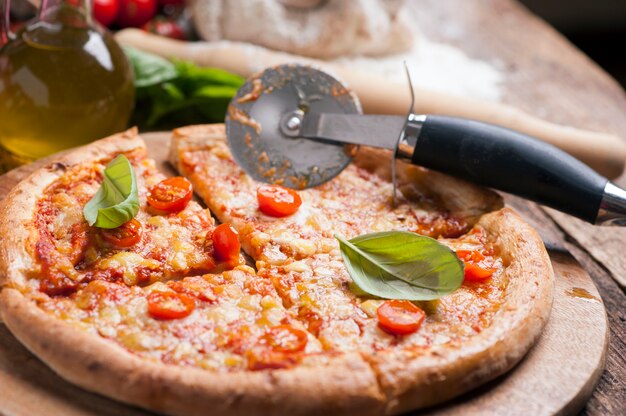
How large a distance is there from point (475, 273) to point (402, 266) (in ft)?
1.36

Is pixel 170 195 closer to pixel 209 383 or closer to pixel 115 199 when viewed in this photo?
pixel 115 199

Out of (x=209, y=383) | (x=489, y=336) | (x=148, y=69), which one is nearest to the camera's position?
(x=209, y=383)

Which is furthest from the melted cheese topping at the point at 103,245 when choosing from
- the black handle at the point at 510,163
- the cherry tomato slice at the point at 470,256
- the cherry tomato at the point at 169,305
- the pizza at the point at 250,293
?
the black handle at the point at 510,163

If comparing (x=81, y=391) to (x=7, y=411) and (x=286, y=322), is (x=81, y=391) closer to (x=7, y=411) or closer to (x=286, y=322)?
(x=7, y=411)

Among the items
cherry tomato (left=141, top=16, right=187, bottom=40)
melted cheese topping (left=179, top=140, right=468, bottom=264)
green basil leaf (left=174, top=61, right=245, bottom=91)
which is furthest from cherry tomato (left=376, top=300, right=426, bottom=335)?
cherry tomato (left=141, top=16, right=187, bottom=40)

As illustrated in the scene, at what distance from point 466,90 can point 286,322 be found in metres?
4.19

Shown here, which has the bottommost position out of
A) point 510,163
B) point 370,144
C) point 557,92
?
point 557,92

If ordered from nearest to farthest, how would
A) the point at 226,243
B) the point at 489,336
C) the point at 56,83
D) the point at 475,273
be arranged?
the point at 489,336, the point at 475,273, the point at 226,243, the point at 56,83

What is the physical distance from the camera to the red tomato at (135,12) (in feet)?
25.2

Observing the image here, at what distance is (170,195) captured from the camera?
430 cm

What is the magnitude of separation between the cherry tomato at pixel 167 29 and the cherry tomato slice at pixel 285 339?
481cm

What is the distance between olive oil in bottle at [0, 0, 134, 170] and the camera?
5020mm

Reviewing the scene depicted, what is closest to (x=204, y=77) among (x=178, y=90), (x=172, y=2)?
(x=178, y=90)

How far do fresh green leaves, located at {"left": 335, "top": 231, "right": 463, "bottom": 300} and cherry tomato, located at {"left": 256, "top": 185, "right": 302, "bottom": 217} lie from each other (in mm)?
683
